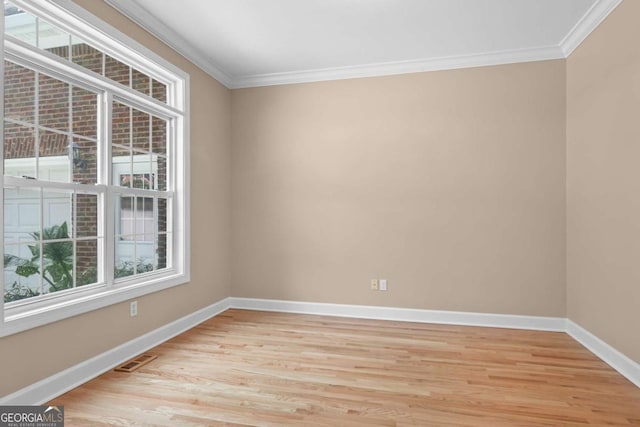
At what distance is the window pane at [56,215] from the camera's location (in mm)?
2527

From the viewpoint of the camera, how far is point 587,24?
325cm

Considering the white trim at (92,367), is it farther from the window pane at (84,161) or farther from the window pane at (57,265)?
the window pane at (84,161)

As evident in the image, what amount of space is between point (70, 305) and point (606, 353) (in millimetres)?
4075

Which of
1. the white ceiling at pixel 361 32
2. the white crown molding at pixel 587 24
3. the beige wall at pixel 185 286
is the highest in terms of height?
the white ceiling at pixel 361 32

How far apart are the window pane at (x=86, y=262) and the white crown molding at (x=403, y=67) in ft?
9.01

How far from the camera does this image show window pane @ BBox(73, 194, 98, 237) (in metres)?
2.77

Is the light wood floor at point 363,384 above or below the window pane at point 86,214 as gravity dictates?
below

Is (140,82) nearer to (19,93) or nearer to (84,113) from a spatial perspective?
(84,113)

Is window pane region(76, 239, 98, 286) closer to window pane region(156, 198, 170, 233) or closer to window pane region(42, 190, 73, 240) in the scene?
window pane region(42, 190, 73, 240)

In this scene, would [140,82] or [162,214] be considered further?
[162,214]

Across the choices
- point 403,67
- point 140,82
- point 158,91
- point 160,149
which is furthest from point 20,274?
point 403,67

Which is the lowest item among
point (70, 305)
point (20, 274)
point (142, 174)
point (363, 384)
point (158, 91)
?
point (363, 384)

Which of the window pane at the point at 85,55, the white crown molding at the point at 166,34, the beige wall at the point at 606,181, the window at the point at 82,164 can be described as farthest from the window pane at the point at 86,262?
the beige wall at the point at 606,181

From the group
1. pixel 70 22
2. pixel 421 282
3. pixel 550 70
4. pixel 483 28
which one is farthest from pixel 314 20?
pixel 421 282
